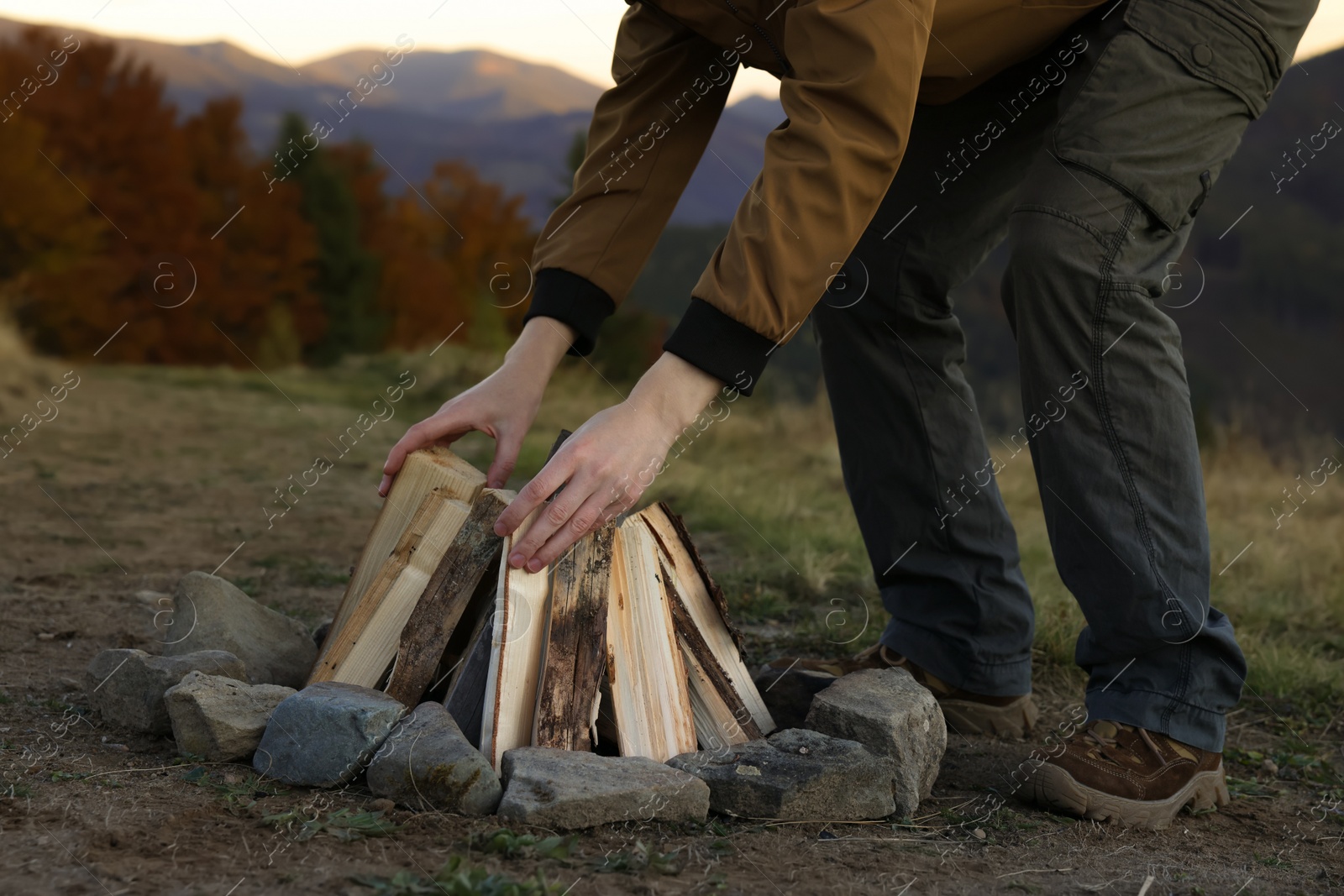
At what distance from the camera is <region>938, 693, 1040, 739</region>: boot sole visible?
2410mm

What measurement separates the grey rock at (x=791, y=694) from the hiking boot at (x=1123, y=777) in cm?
51

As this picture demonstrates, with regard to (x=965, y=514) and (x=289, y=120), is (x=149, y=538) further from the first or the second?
(x=289, y=120)

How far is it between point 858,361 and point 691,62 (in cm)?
81

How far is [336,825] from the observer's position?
Result: 1.54 meters

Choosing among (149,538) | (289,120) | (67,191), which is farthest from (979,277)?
(149,538)

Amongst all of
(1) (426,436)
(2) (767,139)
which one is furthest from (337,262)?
(2) (767,139)

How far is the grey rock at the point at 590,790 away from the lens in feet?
5.15

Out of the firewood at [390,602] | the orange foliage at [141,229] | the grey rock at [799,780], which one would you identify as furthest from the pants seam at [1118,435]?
the orange foliage at [141,229]

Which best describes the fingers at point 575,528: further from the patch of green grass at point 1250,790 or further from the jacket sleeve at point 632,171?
the patch of green grass at point 1250,790

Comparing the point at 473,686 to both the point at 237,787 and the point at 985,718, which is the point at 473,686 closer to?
the point at 237,787

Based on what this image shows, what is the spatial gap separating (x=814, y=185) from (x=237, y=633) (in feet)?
5.43

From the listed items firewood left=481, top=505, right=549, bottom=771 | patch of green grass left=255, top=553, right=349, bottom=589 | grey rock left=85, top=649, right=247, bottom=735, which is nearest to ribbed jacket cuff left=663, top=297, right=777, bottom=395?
firewood left=481, top=505, right=549, bottom=771

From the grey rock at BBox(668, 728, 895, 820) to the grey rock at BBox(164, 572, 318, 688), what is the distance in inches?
40.1

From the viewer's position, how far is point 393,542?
7.43 feet
